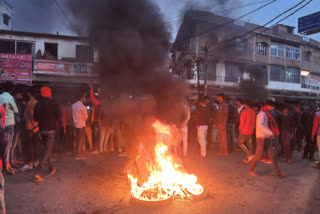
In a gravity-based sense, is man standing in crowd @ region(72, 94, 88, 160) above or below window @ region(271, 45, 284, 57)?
below

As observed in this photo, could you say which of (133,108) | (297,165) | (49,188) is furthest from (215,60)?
(49,188)

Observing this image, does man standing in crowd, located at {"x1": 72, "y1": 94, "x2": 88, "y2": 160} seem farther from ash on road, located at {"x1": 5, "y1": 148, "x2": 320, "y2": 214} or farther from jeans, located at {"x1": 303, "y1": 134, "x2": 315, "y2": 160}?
jeans, located at {"x1": 303, "y1": 134, "x2": 315, "y2": 160}

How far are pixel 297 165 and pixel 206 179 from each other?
3.19 metres

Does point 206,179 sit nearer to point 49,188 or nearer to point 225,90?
point 49,188

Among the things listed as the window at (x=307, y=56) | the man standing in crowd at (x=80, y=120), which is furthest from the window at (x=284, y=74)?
the man standing in crowd at (x=80, y=120)

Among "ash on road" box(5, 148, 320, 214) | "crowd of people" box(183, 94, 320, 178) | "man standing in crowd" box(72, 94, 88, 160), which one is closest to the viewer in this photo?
"ash on road" box(5, 148, 320, 214)

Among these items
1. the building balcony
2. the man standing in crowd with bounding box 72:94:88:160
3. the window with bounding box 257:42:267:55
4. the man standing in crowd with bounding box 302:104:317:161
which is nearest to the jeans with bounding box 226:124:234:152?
the man standing in crowd with bounding box 302:104:317:161

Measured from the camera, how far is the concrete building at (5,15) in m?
27.5

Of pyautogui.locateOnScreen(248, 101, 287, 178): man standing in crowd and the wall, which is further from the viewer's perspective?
the wall

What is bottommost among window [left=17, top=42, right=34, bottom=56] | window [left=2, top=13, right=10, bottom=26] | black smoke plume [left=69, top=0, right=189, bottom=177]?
black smoke plume [left=69, top=0, right=189, bottom=177]

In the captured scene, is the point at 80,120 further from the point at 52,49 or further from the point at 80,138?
the point at 52,49

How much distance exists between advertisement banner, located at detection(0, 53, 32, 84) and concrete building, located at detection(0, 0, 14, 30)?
17230 mm

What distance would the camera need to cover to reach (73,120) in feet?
23.0

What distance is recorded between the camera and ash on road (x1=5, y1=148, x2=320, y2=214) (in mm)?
3512
